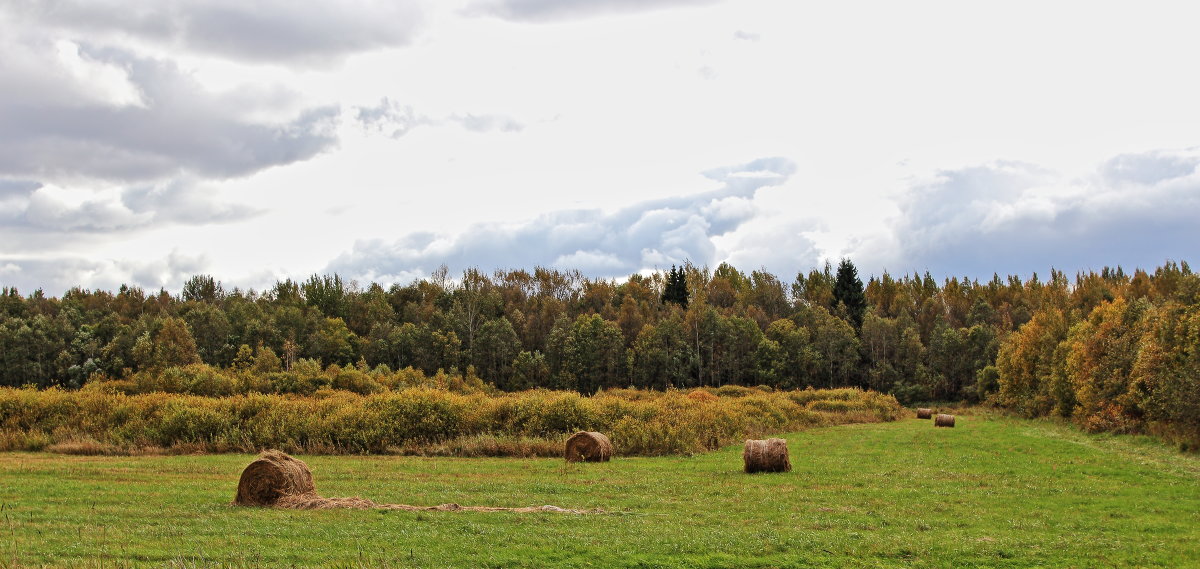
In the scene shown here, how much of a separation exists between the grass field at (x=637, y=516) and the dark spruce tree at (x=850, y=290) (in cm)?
10592

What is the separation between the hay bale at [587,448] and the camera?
1180 inches

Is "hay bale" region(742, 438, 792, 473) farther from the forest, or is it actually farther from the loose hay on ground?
the forest

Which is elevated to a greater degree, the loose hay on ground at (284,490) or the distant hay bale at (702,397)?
the loose hay on ground at (284,490)

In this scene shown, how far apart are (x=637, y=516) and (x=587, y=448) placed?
14.3m

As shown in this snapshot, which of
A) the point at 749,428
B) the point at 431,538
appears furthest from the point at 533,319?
the point at 431,538

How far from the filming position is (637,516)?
1598 centimetres

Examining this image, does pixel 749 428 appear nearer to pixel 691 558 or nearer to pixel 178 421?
pixel 178 421

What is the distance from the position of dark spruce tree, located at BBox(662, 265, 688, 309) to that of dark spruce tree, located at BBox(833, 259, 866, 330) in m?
28.9

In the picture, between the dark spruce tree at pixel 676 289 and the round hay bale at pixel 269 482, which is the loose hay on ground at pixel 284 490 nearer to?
the round hay bale at pixel 269 482

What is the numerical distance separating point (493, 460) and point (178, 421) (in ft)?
48.5

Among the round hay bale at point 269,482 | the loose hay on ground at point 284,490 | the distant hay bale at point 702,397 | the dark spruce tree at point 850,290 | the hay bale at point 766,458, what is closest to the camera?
the loose hay on ground at point 284,490

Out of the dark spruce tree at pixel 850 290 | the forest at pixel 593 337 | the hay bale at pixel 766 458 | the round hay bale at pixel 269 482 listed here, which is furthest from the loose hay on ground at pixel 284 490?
the dark spruce tree at pixel 850 290

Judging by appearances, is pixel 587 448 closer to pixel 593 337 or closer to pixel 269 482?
pixel 269 482

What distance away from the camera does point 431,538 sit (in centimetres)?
1289
